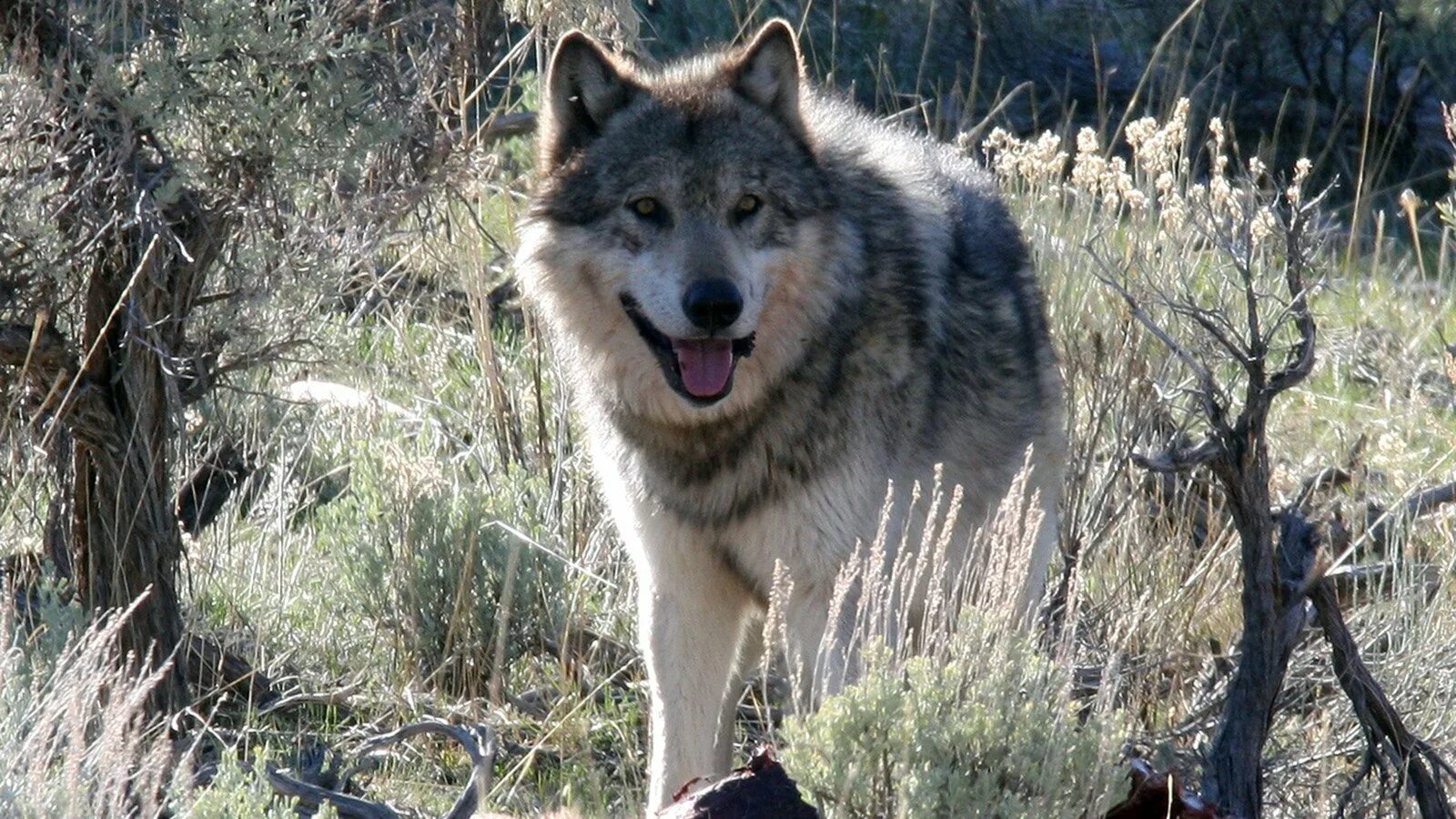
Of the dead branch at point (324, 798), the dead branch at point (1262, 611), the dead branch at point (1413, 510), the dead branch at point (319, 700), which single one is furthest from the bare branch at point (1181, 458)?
the dead branch at point (319, 700)

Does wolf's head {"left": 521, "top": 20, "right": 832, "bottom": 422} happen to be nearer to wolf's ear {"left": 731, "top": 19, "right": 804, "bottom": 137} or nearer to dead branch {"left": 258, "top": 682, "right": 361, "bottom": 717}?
wolf's ear {"left": 731, "top": 19, "right": 804, "bottom": 137}

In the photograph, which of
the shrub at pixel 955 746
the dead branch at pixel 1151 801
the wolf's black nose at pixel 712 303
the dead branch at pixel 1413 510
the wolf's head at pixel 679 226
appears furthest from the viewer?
the dead branch at pixel 1413 510

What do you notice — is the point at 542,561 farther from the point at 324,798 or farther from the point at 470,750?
the point at 324,798

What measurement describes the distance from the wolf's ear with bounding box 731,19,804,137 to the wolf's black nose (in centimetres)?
65

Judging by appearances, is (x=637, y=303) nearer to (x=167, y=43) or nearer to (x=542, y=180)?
(x=542, y=180)

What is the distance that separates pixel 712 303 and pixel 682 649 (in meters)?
0.96

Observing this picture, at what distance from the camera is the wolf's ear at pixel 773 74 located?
4.34 m

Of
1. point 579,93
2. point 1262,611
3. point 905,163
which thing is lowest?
point 1262,611

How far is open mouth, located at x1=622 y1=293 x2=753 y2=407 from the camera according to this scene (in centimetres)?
402

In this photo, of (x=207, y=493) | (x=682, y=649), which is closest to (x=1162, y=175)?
(x=682, y=649)

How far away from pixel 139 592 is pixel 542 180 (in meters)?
1.47

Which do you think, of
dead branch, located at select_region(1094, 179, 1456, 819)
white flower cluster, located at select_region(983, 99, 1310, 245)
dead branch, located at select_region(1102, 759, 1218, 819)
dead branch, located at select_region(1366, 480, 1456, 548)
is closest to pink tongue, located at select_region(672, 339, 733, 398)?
dead branch, located at select_region(1094, 179, 1456, 819)

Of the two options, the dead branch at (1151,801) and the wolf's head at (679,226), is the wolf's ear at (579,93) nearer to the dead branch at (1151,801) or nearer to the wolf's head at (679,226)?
the wolf's head at (679,226)

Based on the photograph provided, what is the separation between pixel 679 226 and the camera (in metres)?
4.05
